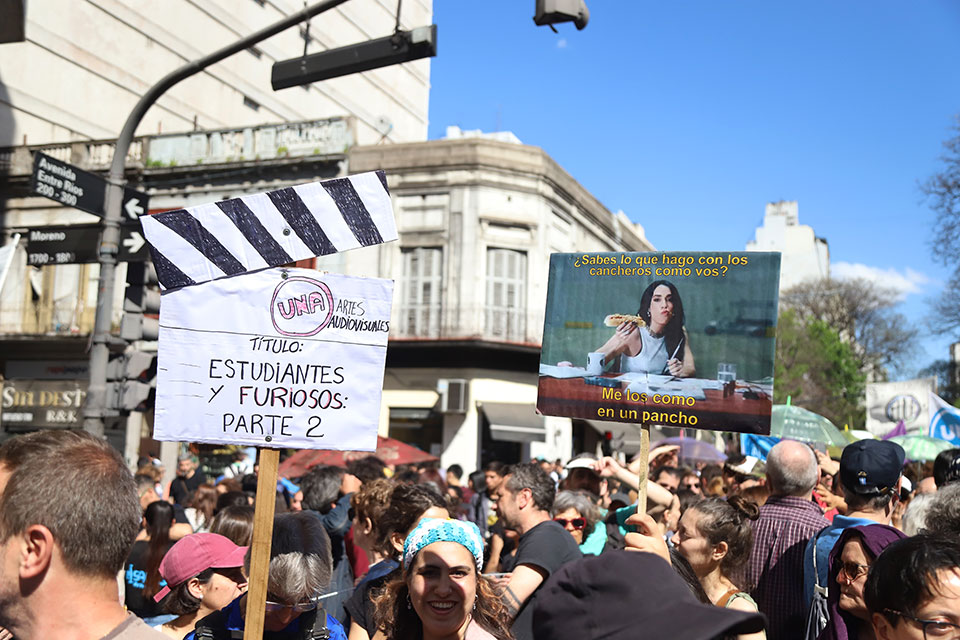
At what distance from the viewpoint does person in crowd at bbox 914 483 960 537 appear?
153 inches

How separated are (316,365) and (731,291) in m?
1.91

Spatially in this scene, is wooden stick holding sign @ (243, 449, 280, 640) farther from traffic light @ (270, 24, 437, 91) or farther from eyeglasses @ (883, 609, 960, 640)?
traffic light @ (270, 24, 437, 91)

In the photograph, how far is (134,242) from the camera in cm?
812

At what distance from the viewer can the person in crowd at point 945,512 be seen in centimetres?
389

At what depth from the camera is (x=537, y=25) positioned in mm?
6906

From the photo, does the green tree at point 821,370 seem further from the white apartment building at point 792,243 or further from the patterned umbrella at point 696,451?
the patterned umbrella at point 696,451

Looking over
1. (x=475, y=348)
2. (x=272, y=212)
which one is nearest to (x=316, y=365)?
(x=272, y=212)

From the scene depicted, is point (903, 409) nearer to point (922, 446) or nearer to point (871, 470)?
point (922, 446)

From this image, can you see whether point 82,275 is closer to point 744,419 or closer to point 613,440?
point 613,440

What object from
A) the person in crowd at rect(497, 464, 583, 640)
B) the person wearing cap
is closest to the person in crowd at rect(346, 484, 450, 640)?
the person in crowd at rect(497, 464, 583, 640)

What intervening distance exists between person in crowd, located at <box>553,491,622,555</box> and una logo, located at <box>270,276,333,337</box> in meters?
2.48

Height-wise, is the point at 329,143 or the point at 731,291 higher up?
the point at 329,143

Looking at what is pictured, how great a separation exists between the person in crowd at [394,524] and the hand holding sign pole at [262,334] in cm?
92

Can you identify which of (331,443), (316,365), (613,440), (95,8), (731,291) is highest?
(95,8)
